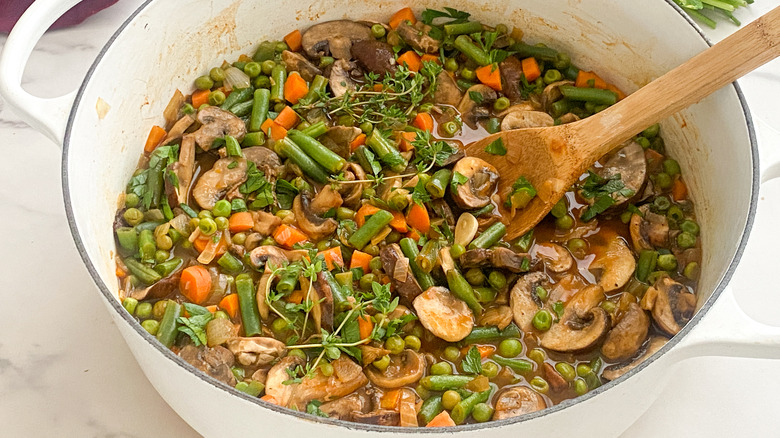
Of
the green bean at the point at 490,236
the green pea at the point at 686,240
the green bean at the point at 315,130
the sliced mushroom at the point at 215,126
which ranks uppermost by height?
the green bean at the point at 315,130

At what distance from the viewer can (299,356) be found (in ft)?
8.50

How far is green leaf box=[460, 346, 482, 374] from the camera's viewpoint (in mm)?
2635

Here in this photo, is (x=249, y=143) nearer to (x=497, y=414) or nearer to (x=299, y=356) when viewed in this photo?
(x=299, y=356)

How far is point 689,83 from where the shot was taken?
271cm

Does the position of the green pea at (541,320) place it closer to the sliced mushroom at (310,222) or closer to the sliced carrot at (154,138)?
the sliced mushroom at (310,222)

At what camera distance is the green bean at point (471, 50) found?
340 centimetres

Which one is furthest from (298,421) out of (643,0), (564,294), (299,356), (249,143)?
(643,0)

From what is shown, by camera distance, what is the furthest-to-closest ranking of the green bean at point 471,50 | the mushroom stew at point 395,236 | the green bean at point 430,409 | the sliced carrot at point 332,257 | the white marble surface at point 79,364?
the green bean at point 471,50
the sliced carrot at point 332,257
the white marble surface at point 79,364
the mushroom stew at point 395,236
the green bean at point 430,409

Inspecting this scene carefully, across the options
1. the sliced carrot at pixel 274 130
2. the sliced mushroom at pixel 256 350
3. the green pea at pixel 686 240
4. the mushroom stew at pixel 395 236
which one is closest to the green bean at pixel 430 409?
the mushroom stew at pixel 395 236

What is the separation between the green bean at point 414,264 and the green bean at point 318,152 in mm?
406

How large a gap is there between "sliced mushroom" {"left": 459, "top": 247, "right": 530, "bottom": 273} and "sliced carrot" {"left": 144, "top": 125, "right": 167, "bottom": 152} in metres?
1.30

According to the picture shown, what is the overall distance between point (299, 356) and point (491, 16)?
1.81m

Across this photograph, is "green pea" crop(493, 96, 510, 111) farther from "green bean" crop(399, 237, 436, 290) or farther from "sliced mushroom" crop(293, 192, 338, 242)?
"sliced mushroom" crop(293, 192, 338, 242)

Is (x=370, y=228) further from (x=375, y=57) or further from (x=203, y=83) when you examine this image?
(x=203, y=83)
